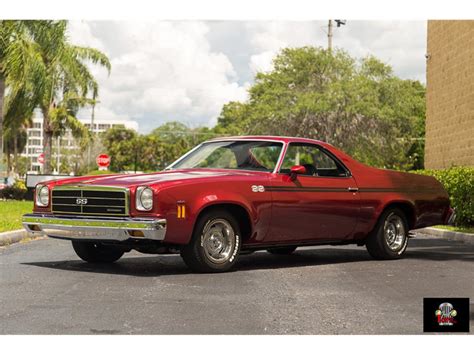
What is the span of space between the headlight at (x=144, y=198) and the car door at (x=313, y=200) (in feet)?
5.22

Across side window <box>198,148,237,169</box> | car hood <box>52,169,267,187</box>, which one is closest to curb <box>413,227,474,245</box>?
side window <box>198,148,237,169</box>

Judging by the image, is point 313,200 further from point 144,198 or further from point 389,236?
point 144,198

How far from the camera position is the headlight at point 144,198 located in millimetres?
9047

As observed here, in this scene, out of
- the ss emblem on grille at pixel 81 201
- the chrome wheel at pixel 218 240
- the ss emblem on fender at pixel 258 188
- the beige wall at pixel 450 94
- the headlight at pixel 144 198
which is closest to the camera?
the headlight at pixel 144 198

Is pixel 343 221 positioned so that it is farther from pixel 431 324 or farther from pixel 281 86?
pixel 281 86

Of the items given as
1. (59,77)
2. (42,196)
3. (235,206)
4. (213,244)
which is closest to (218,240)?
(213,244)

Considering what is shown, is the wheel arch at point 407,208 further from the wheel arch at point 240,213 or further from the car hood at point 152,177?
the wheel arch at point 240,213

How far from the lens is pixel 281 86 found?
48562mm

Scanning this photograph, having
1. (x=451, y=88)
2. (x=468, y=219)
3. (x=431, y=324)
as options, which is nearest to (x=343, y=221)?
(x=431, y=324)

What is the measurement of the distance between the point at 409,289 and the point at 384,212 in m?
3.01

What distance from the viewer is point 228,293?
26.6ft

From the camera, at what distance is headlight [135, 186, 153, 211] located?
905 cm

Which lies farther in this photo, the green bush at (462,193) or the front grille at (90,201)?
the green bush at (462,193)

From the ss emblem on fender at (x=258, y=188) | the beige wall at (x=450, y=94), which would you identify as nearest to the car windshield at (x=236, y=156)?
the ss emblem on fender at (x=258, y=188)
